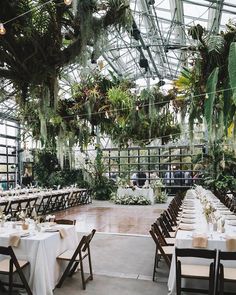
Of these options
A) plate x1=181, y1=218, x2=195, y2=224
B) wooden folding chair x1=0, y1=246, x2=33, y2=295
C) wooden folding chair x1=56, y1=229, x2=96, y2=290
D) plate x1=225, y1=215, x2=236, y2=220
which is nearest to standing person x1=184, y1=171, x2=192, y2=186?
plate x1=225, y1=215, x2=236, y2=220

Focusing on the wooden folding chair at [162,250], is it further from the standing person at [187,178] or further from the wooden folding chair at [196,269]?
the standing person at [187,178]

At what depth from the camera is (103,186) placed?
14.6 metres

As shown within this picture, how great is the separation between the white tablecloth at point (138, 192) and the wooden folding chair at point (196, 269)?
30.0 feet

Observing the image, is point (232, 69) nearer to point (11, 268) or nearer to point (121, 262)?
point (11, 268)

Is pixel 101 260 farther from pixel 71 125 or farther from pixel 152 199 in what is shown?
pixel 152 199

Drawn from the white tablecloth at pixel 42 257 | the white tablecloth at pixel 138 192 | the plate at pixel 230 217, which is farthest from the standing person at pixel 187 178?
the white tablecloth at pixel 42 257

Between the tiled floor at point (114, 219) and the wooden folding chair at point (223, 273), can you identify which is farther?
the tiled floor at point (114, 219)

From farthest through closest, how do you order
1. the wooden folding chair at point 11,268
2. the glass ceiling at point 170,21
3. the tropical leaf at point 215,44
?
the glass ceiling at point 170,21, the tropical leaf at point 215,44, the wooden folding chair at point 11,268

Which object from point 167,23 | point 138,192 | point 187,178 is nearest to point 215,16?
point 167,23

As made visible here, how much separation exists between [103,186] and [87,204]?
78.5 inches

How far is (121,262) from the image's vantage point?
473 centimetres

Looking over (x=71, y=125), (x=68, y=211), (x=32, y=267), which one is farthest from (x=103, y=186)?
(x=32, y=267)

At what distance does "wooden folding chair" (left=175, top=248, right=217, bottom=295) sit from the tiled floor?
3490 millimetres

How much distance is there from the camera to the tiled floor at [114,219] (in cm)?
736
